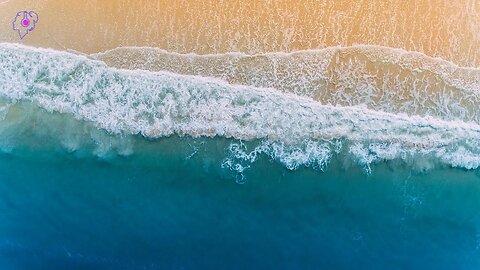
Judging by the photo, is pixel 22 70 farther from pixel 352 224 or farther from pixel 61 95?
pixel 352 224

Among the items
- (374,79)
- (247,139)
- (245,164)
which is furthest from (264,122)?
(374,79)

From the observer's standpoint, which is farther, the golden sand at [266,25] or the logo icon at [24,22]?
the logo icon at [24,22]

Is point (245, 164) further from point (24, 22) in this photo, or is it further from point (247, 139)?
point (24, 22)

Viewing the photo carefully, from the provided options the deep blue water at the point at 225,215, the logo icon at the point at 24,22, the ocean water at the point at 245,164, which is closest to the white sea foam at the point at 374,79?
the ocean water at the point at 245,164

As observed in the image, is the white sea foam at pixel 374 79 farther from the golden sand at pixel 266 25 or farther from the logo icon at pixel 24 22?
the logo icon at pixel 24 22

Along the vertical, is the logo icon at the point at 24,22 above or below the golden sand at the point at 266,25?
below

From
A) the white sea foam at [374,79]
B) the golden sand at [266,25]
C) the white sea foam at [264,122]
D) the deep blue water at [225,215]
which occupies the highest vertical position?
the golden sand at [266,25]

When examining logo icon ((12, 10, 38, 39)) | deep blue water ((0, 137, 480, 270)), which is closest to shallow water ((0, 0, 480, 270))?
deep blue water ((0, 137, 480, 270))
